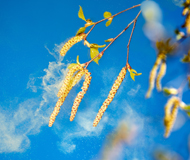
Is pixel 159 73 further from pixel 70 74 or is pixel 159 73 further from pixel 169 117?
pixel 70 74

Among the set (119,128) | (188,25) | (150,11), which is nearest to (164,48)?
(188,25)

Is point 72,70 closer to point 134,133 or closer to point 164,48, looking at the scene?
point 164,48

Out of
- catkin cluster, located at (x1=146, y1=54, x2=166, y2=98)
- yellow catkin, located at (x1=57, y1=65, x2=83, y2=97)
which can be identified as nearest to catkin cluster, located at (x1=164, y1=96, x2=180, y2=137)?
catkin cluster, located at (x1=146, y1=54, x2=166, y2=98)

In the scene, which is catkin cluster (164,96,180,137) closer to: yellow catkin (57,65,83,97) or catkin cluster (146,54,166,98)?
catkin cluster (146,54,166,98)

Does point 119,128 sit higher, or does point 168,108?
point 119,128

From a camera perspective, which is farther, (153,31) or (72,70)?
(153,31)

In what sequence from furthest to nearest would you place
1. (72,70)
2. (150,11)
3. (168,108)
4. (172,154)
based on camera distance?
(172,154) < (150,11) < (72,70) < (168,108)

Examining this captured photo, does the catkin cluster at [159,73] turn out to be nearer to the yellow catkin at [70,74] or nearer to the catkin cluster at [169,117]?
the catkin cluster at [169,117]

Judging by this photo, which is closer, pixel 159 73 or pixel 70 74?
pixel 159 73

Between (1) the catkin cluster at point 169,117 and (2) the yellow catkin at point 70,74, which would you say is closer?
(1) the catkin cluster at point 169,117

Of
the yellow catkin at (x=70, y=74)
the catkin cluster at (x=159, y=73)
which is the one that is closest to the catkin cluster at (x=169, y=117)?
the catkin cluster at (x=159, y=73)

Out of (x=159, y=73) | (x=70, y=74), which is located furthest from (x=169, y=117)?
(x=70, y=74)
